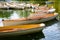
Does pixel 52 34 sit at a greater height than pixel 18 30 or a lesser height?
lesser

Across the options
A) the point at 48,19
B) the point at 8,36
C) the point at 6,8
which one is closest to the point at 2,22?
the point at 8,36

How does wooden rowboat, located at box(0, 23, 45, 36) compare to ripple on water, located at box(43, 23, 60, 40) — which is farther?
ripple on water, located at box(43, 23, 60, 40)

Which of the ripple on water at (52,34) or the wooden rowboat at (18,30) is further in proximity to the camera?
the ripple on water at (52,34)

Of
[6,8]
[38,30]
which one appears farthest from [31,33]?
[6,8]

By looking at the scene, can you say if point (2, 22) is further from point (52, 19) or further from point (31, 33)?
point (52, 19)

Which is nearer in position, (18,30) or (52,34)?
(18,30)

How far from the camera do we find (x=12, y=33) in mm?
4527

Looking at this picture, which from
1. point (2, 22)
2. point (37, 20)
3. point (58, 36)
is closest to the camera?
point (58, 36)

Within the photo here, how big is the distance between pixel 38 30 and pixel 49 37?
37 cm

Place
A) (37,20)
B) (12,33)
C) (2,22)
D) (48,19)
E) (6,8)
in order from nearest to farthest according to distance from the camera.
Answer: (12,33) → (2,22) → (37,20) → (48,19) → (6,8)

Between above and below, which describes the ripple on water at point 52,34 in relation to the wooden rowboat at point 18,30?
below

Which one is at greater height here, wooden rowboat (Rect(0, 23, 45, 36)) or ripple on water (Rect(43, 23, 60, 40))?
wooden rowboat (Rect(0, 23, 45, 36))

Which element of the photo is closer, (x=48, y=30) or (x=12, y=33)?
(x=12, y=33)

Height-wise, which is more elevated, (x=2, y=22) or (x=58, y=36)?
(x=2, y=22)
